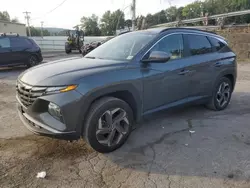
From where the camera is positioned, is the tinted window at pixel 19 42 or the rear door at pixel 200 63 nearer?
the rear door at pixel 200 63

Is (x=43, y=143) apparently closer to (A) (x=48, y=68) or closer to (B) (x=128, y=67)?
(A) (x=48, y=68)

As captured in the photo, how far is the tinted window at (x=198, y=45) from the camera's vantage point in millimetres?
4304

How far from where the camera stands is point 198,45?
4.47m

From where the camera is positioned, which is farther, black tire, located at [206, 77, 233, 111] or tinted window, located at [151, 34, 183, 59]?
black tire, located at [206, 77, 233, 111]

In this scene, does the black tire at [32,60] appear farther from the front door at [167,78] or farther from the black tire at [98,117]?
the black tire at [98,117]

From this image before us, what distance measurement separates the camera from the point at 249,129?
13.5 feet

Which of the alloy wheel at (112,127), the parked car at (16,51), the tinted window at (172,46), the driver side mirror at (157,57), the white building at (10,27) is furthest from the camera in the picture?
the white building at (10,27)

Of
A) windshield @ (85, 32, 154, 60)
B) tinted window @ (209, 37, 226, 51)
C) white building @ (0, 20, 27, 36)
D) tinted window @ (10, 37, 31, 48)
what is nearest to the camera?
windshield @ (85, 32, 154, 60)

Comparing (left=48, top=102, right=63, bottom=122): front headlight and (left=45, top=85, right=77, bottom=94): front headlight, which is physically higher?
(left=45, top=85, right=77, bottom=94): front headlight

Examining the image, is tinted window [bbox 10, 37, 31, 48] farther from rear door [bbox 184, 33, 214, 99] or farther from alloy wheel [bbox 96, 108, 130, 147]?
alloy wheel [bbox 96, 108, 130, 147]

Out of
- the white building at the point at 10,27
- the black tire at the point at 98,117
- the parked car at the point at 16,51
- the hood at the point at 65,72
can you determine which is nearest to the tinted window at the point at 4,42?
the parked car at the point at 16,51

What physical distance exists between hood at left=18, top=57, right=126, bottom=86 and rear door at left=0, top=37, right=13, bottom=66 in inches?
352

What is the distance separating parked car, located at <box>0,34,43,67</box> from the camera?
11.1 m

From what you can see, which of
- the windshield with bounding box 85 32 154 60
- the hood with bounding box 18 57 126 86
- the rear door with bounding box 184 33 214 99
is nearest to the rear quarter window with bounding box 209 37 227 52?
the rear door with bounding box 184 33 214 99
